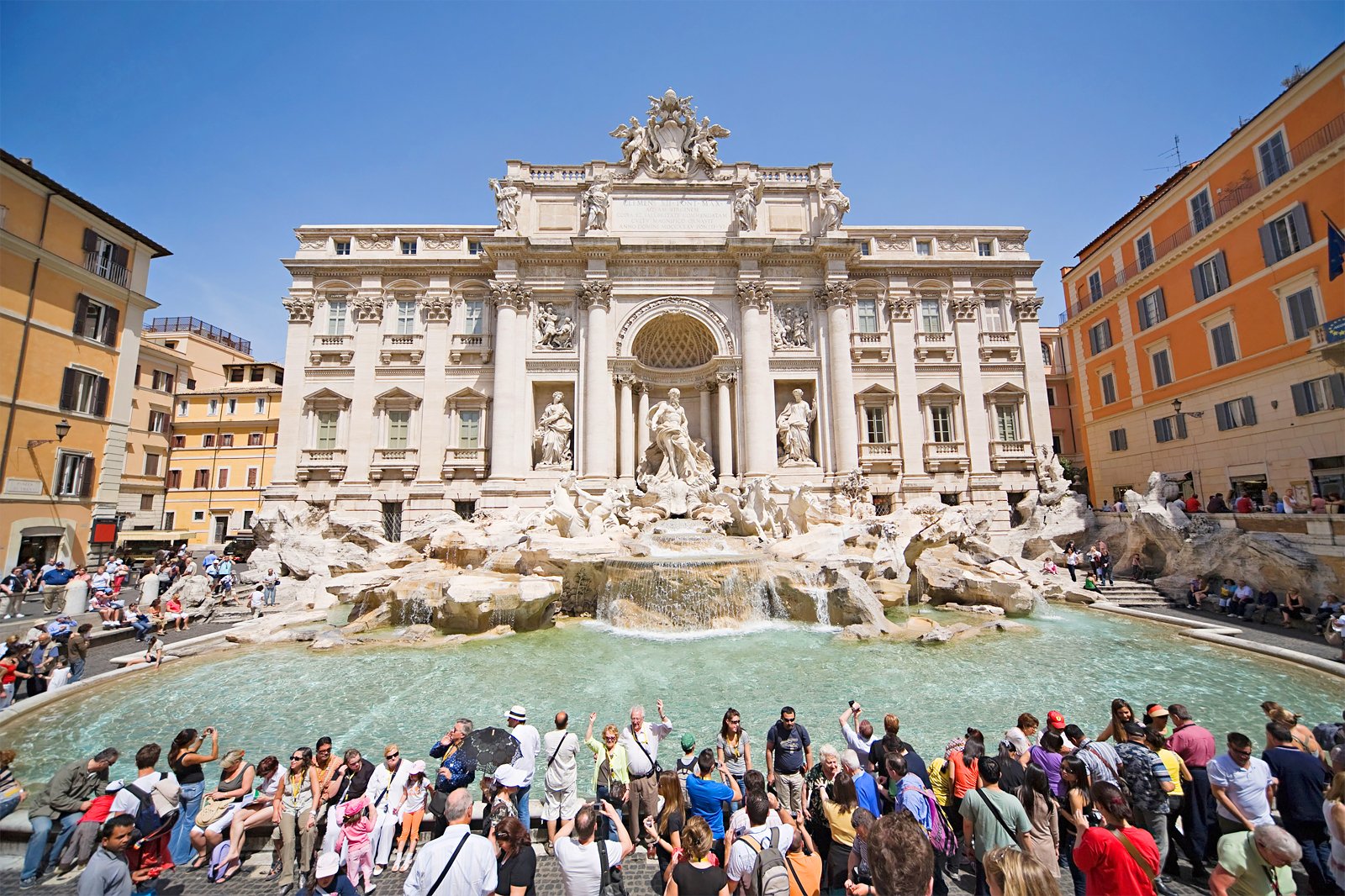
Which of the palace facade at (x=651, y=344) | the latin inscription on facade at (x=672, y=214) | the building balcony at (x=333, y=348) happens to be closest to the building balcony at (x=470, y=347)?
Answer: the palace facade at (x=651, y=344)

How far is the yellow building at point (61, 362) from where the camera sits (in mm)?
16281

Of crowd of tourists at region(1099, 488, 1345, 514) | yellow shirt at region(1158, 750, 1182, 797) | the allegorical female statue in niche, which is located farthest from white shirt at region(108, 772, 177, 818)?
crowd of tourists at region(1099, 488, 1345, 514)

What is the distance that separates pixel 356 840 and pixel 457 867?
1.43 meters

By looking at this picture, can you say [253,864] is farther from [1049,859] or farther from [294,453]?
[294,453]

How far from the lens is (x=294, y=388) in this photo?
78.1 ft

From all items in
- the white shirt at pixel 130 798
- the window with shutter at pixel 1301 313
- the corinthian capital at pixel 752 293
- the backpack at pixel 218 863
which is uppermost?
the corinthian capital at pixel 752 293

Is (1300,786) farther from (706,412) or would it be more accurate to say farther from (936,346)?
(936,346)

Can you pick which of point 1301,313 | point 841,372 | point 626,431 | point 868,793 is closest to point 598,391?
point 626,431

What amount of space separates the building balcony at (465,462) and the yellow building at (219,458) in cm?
1303

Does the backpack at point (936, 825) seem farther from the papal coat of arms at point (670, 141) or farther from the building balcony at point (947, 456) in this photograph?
the papal coat of arms at point (670, 141)

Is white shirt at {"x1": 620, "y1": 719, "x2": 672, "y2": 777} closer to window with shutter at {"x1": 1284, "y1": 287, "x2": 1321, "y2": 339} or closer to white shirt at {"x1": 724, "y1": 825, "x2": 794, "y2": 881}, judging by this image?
white shirt at {"x1": 724, "y1": 825, "x2": 794, "y2": 881}

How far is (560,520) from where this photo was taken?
17250 millimetres

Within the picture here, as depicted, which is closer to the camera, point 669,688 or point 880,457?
point 669,688

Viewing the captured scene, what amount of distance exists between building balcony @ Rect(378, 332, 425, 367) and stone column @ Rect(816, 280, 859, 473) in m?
17.2
